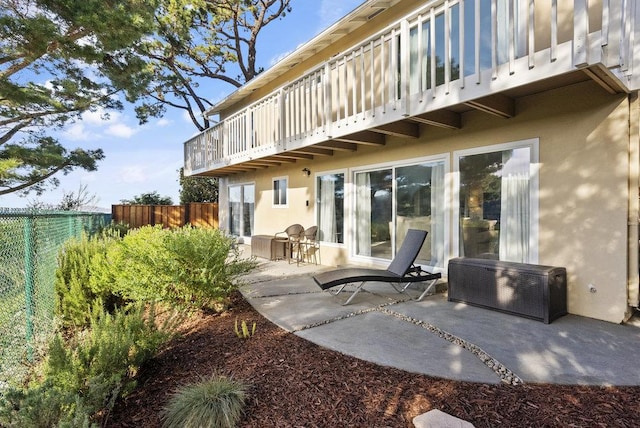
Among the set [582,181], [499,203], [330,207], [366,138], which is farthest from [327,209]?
[582,181]

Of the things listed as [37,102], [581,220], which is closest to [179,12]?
[37,102]

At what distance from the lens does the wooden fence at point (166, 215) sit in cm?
1420

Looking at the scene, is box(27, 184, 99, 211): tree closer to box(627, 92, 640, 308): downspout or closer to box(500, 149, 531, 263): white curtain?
box(500, 149, 531, 263): white curtain

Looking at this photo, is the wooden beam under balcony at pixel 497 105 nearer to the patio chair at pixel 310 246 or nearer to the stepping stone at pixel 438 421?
the stepping stone at pixel 438 421

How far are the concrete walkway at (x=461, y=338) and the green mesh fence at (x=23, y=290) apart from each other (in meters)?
2.45

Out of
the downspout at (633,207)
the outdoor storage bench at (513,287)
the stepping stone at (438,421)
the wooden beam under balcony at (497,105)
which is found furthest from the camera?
the wooden beam under balcony at (497,105)

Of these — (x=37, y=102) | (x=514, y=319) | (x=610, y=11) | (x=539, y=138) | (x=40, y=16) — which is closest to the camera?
(x=610, y=11)

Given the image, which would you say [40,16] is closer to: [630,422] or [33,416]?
[33,416]

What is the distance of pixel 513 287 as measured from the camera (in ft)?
14.2

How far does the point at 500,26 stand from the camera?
479 centimetres

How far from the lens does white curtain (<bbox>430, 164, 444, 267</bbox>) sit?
584 cm

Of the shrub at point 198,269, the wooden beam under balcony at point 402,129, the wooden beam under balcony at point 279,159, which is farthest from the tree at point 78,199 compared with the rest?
the wooden beam under balcony at point 402,129

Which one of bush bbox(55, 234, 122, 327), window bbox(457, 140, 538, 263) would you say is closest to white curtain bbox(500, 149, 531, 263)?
window bbox(457, 140, 538, 263)

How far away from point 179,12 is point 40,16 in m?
7.74
